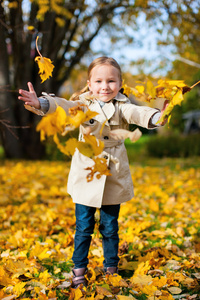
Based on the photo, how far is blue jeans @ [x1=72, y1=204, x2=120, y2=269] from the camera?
1.96m

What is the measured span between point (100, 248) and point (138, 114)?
4.21ft

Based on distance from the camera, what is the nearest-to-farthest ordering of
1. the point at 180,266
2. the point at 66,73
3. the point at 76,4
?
the point at 180,266, the point at 76,4, the point at 66,73

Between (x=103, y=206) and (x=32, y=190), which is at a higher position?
(x=103, y=206)

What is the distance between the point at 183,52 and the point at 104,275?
24.4ft

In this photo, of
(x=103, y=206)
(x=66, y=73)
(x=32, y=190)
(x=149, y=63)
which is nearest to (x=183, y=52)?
(x=149, y=63)

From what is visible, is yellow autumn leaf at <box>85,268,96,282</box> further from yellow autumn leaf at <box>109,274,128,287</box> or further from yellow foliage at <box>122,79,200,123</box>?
yellow foliage at <box>122,79,200,123</box>

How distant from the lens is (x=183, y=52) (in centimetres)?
823

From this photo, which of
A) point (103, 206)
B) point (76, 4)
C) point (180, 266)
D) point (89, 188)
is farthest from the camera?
point (76, 4)

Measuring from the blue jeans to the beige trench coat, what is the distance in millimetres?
116

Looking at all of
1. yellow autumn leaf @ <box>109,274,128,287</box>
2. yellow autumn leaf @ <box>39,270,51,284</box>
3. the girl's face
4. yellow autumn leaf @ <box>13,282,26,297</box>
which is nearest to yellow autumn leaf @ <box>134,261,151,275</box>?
yellow autumn leaf @ <box>109,274,128,287</box>

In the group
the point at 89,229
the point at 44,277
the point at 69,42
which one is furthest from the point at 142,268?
the point at 69,42

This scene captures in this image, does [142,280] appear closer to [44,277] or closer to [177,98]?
[44,277]

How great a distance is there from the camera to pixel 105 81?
1782 mm

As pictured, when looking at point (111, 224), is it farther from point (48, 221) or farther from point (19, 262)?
point (48, 221)
